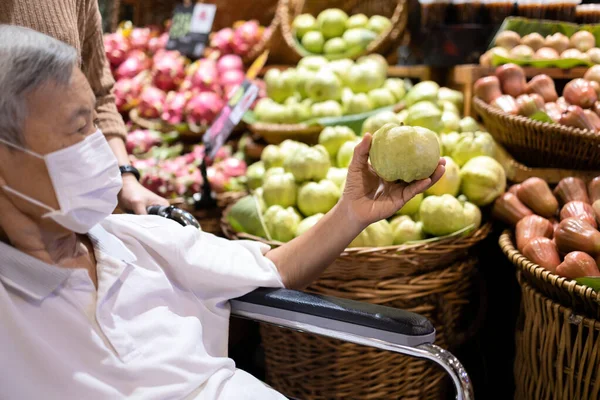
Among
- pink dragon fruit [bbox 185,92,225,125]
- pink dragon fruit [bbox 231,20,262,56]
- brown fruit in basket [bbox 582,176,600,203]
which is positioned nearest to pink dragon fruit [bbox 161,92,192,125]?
pink dragon fruit [bbox 185,92,225,125]

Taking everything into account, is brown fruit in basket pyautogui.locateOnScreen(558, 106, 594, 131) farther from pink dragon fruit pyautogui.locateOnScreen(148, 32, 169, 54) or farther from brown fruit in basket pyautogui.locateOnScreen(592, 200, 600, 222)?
pink dragon fruit pyautogui.locateOnScreen(148, 32, 169, 54)

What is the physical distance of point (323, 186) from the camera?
2094 mm

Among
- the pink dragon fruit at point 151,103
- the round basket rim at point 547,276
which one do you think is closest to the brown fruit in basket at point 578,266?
the round basket rim at point 547,276

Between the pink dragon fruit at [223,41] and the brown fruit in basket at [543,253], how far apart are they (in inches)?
87.8

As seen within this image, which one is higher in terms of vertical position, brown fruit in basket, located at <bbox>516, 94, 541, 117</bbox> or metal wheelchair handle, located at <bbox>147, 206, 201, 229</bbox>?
brown fruit in basket, located at <bbox>516, 94, 541, 117</bbox>

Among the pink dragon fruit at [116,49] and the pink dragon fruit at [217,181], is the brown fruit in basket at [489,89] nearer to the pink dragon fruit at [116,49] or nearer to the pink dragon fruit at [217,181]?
the pink dragon fruit at [217,181]

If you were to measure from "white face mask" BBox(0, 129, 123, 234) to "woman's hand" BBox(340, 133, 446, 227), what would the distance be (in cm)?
53

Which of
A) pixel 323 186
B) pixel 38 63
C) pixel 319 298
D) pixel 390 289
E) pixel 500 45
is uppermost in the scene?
pixel 38 63

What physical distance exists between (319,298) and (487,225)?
0.99m

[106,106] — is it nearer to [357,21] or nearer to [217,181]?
[217,181]

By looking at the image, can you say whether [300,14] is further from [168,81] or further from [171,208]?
[171,208]

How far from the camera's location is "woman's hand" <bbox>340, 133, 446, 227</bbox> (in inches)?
53.9

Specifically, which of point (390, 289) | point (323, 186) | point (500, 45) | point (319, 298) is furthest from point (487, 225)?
point (319, 298)

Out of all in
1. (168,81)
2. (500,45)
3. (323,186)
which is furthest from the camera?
(168,81)
